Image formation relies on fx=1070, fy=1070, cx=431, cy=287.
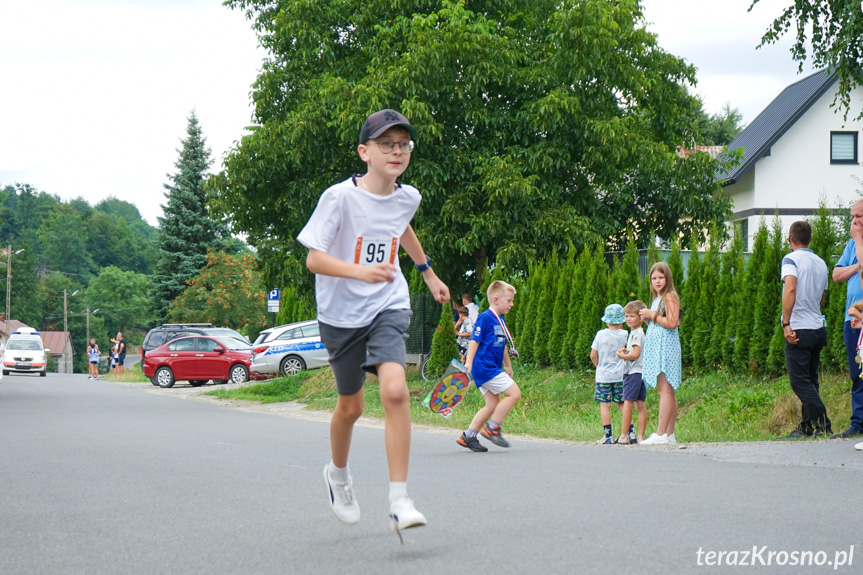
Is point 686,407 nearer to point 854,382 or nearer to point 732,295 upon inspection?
point 732,295

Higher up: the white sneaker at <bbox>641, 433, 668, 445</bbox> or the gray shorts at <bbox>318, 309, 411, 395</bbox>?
the gray shorts at <bbox>318, 309, 411, 395</bbox>

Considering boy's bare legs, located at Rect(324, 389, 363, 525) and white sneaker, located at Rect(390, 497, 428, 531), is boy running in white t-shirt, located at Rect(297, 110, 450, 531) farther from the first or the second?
white sneaker, located at Rect(390, 497, 428, 531)

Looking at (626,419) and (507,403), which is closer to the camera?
(507,403)

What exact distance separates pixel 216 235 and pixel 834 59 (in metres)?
59.1

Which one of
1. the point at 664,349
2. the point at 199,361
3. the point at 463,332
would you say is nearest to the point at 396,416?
the point at 664,349

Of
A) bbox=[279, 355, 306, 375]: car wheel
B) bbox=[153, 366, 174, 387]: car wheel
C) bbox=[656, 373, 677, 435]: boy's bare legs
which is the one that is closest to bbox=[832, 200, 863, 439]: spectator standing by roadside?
bbox=[656, 373, 677, 435]: boy's bare legs

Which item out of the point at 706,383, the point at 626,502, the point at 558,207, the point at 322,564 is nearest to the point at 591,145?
the point at 558,207

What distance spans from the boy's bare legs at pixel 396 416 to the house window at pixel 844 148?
36.3 meters

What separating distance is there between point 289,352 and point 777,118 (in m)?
20.6

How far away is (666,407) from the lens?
10.3m

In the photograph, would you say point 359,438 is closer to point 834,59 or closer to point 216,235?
point 834,59

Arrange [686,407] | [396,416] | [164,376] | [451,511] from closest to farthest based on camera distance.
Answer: [396,416] < [451,511] < [686,407] < [164,376]

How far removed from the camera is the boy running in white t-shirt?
15.6ft
